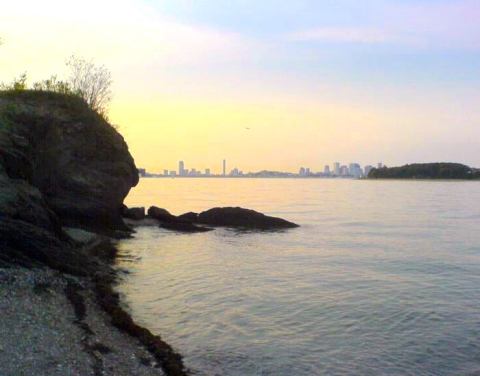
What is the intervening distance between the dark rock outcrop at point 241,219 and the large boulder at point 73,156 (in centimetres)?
928

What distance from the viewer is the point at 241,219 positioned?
145 ft

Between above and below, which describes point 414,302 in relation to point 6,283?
below

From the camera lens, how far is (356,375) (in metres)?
11.6

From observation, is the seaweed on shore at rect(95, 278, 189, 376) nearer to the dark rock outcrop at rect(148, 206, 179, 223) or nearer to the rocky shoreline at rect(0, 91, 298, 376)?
the rocky shoreline at rect(0, 91, 298, 376)

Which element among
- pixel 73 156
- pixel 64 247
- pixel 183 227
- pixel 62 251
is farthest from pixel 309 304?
pixel 183 227

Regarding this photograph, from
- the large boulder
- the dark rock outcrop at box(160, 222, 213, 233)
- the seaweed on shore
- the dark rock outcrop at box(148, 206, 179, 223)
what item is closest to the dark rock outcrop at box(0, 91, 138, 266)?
the large boulder

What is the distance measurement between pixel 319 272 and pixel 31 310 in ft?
48.3

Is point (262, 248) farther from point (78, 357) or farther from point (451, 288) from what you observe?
point (78, 357)

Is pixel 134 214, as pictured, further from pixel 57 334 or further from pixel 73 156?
pixel 57 334

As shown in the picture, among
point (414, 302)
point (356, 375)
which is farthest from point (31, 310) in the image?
point (414, 302)

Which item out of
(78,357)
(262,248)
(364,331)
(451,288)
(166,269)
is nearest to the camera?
(78,357)

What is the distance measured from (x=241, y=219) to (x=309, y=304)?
87.8ft

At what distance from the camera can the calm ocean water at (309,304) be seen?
1254 centimetres

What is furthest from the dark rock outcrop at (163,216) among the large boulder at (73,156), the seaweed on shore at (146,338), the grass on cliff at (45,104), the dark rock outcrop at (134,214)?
the seaweed on shore at (146,338)
